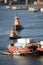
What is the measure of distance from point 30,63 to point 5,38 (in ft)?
52.4

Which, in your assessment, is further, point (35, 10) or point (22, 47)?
point (35, 10)

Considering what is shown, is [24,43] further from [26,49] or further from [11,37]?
[11,37]

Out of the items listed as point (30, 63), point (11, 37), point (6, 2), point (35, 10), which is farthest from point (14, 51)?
point (6, 2)

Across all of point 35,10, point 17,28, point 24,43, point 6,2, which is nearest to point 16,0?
point 6,2

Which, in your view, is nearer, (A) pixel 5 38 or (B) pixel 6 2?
(A) pixel 5 38

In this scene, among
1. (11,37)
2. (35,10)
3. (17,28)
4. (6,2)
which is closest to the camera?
(11,37)

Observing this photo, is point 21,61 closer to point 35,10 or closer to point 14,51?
point 14,51

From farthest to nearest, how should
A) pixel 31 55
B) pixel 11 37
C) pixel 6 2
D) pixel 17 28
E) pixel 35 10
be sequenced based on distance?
1. pixel 6 2
2. pixel 35 10
3. pixel 17 28
4. pixel 11 37
5. pixel 31 55

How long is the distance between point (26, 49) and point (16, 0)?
150 metres

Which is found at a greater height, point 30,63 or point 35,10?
point 30,63

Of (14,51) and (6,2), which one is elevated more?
(14,51)

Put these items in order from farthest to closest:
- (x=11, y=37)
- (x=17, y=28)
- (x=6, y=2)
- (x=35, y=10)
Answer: (x=6, y=2), (x=35, y=10), (x=17, y=28), (x=11, y=37)

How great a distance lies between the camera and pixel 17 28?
199 ft

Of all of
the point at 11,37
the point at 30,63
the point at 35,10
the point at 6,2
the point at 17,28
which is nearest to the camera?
the point at 30,63
